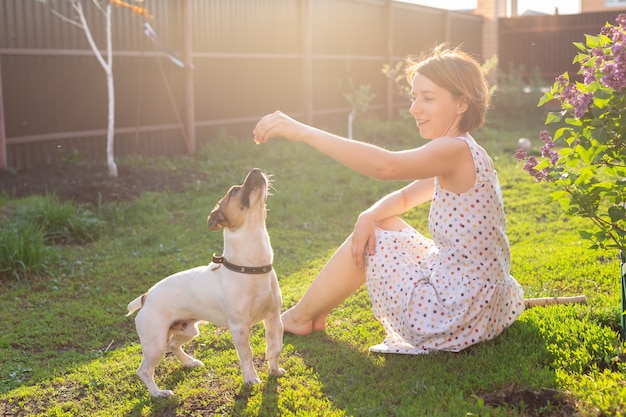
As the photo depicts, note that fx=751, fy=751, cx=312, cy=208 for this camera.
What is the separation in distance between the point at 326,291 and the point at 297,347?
33 cm

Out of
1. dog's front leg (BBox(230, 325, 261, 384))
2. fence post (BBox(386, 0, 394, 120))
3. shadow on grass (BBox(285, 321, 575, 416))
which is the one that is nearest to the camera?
shadow on grass (BBox(285, 321, 575, 416))

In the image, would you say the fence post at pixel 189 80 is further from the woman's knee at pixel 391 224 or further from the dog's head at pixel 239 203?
the dog's head at pixel 239 203

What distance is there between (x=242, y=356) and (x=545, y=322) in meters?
1.47

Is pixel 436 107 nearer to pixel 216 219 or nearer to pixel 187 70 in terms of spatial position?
pixel 216 219

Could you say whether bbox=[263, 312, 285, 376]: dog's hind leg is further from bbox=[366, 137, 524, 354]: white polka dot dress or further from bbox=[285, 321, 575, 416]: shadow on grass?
bbox=[366, 137, 524, 354]: white polka dot dress

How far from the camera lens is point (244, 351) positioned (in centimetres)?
326

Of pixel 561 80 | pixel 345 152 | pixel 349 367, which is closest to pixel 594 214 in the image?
pixel 561 80

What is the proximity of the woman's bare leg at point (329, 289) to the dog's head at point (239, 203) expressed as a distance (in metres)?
0.59

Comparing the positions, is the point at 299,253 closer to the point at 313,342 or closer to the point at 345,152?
the point at 313,342

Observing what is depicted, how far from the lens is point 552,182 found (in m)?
3.12

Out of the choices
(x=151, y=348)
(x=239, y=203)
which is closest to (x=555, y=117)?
(x=239, y=203)

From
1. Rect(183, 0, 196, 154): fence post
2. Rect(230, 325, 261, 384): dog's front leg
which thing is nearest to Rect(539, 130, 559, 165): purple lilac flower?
Rect(230, 325, 261, 384): dog's front leg

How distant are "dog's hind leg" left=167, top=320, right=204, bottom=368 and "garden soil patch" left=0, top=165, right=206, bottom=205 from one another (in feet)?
13.0

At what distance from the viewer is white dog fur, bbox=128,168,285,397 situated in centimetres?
318
